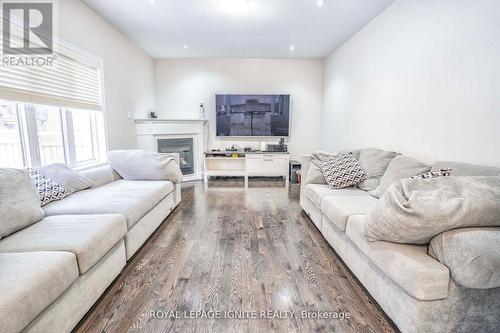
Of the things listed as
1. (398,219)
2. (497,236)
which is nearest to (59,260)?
(398,219)

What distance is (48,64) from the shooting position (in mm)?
2480

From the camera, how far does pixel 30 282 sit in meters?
1.07

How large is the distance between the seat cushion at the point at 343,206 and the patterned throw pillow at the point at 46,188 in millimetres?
2449

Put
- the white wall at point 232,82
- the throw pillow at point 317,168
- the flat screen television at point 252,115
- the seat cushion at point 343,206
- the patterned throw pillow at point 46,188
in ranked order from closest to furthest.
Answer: the seat cushion at point 343,206 < the patterned throw pillow at point 46,188 < the throw pillow at point 317,168 < the flat screen television at point 252,115 < the white wall at point 232,82

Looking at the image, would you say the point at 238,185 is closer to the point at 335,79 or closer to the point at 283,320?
the point at 335,79

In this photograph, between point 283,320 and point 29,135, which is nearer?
point 283,320

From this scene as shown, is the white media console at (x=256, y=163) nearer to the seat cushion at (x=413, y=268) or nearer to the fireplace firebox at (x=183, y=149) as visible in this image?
the fireplace firebox at (x=183, y=149)

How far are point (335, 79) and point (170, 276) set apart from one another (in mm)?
4348

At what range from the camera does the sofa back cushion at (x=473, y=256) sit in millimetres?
1050

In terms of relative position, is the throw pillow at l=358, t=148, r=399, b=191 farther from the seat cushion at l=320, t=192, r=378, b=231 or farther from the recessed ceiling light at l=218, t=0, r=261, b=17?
the recessed ceiling light at l=218, t=0, r=261, b=17

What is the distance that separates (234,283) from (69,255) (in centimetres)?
105

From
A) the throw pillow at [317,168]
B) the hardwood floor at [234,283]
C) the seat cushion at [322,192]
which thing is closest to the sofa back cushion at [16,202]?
the hardwood floor at [234,283]

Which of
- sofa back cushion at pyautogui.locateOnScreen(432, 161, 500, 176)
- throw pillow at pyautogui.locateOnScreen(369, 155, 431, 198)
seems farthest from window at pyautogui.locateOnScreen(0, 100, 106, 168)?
sofa back cushion at pyautogui.locateOnScreen(432, 161, 500, 176)

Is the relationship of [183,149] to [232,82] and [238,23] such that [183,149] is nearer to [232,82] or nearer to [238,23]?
[232,82]
